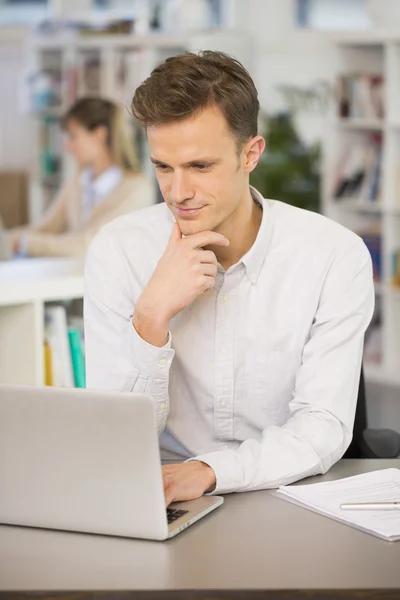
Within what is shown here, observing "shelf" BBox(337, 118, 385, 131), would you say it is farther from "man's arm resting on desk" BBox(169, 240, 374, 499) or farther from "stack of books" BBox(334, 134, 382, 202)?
"man's arm resting on desk" BBox(169, 240, 374, 499)

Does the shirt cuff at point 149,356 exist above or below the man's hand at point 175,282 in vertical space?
below

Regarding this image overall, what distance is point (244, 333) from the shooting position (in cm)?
203

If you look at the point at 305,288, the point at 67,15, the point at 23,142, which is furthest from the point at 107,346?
the point at 23,142

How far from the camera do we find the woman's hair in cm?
556

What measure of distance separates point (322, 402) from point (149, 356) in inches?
12.4

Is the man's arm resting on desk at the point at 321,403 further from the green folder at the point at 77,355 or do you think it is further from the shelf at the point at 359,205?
the shelf at the point at 359,205

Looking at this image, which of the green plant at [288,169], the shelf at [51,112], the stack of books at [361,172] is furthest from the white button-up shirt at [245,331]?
the shelf at [51,112]

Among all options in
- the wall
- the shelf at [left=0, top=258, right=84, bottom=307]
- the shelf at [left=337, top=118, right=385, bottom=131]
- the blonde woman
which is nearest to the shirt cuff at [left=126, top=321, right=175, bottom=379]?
the shelf at [left=0, top=258, right=84, bottom=307]

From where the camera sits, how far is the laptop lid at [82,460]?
1.42 metres

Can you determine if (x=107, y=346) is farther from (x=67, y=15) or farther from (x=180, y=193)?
(x=67, y=15)

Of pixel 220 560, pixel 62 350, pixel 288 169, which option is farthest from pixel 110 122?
pixel 220 560

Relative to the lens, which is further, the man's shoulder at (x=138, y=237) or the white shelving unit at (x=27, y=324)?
the white shelving unit at (x=27, y=324)

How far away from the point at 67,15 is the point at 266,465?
677 centimetres

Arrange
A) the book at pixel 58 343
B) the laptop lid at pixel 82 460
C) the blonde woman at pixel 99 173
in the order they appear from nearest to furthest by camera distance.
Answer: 1. the laptop lid at pixel 82 460
2. the book at pixel 58 343
3. the blonde woman at pixel 99 173
